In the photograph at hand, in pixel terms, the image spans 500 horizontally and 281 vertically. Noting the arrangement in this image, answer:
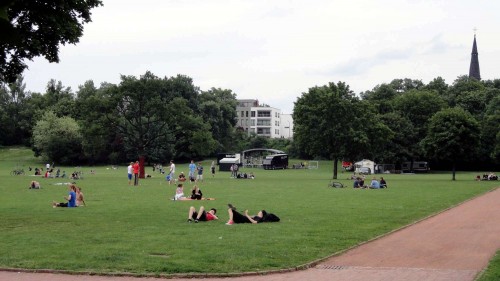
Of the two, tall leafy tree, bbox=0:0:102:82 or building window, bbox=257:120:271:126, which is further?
building window, bbox=257:120:271:126

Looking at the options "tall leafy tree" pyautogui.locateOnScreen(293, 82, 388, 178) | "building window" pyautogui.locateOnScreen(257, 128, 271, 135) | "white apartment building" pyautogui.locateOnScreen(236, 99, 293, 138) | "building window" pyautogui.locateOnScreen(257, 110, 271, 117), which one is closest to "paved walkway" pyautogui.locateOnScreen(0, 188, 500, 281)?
"tall leafy tree" pyautogui.locateOnScreen(293, 82, 388, 178)

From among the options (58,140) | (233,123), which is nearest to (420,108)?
(233,123)

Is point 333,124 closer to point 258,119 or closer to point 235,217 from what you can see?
point 235,217

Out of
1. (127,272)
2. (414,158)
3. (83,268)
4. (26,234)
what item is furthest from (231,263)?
(414,158)

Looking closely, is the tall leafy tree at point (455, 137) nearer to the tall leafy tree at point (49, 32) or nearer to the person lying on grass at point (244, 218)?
the person lying on grass at point (244, 218)

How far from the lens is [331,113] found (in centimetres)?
6372

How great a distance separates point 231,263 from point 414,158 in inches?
3606

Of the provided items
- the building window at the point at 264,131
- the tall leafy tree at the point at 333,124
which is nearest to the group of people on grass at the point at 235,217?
the tall leafy tree at the point at 333,124

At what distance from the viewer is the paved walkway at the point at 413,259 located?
37.3 ft

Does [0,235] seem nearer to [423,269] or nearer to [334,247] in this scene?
[334,247]

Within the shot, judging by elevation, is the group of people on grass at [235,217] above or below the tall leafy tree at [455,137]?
below

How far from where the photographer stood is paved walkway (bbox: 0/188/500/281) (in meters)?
11.4

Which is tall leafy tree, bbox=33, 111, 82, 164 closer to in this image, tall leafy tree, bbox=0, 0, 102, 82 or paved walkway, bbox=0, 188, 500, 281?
tall leafy tree, bbox=0, 0, 102, 82

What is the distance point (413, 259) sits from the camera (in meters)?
13.5
